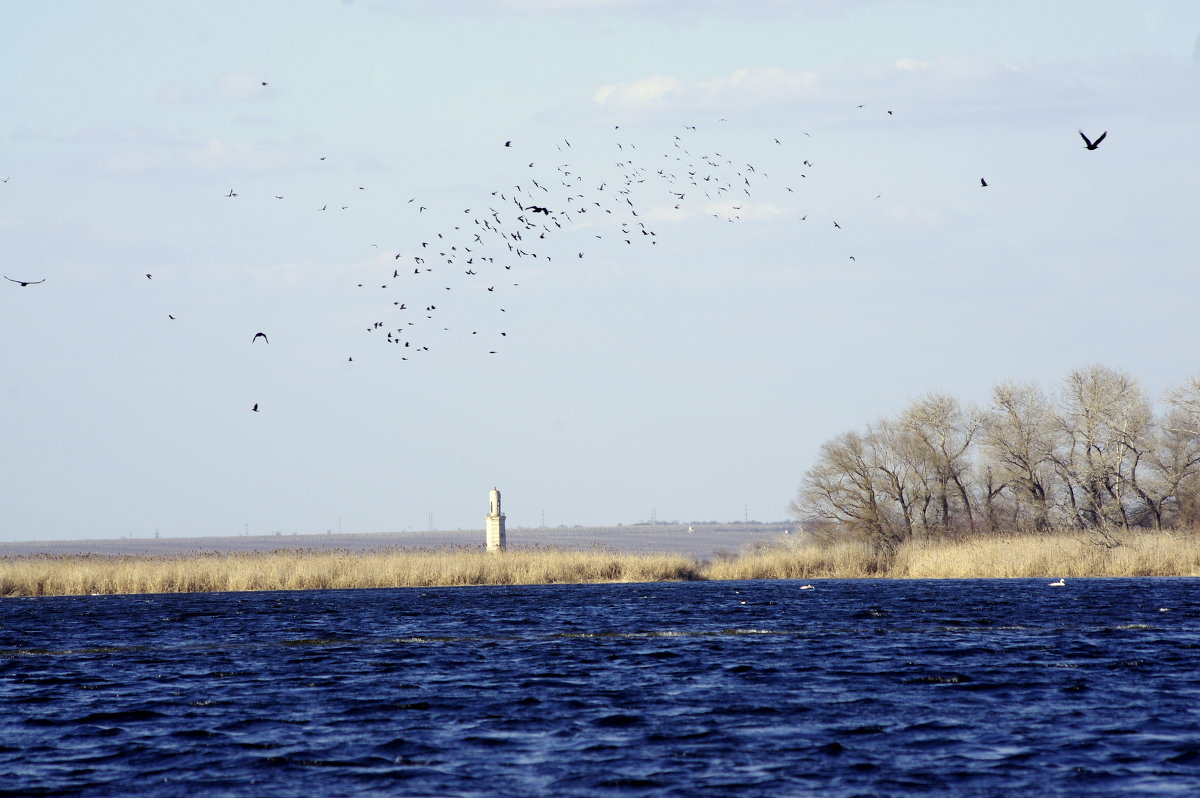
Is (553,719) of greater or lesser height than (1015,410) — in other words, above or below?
below

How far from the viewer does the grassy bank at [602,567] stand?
197ft

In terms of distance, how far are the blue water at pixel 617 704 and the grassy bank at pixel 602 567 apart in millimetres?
16241

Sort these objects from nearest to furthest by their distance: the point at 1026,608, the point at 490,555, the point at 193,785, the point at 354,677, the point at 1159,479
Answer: the point at 193,785
the point at 354,677
the point at 1026,608
the point at 490,555
the point at 1159,479

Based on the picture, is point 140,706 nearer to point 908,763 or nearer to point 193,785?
point 193,785

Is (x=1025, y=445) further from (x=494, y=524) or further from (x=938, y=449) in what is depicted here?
(x=494, y=524)

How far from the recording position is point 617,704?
23484mm

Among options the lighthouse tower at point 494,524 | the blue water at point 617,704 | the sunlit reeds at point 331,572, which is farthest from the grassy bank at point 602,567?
the lighthouse tower at point 494,524

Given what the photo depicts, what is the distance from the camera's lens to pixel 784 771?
17.2 m

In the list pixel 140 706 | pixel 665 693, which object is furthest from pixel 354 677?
pixel 665 693

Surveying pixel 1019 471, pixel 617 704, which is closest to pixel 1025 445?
pixel 1019 471

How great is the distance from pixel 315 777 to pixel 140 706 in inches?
327

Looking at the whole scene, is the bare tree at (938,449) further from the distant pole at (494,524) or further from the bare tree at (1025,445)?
the distant pole at (494,524)

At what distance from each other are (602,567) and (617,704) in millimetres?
44502

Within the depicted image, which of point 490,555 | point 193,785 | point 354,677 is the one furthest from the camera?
point 490,555
